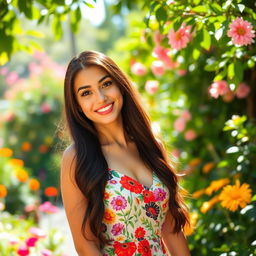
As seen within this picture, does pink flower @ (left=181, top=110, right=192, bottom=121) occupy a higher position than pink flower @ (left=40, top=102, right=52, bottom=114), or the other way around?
pink flower @ (left=40, top=102, right=52, bottom=114)

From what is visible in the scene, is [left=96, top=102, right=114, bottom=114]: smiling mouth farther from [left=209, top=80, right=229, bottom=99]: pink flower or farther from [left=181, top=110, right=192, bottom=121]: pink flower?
[left=181, top=110, right=192, bottom=121]: pink flower

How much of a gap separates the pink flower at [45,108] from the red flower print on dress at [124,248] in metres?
6.85

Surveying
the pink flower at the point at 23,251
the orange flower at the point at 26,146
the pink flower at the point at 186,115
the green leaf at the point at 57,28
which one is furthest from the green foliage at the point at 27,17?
the orange flower at the point at 26,146

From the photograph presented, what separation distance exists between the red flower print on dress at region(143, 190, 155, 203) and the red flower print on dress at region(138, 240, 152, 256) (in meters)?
0.20

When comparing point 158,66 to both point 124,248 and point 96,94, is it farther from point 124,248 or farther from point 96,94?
point 124,248

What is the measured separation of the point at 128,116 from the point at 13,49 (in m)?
1.13

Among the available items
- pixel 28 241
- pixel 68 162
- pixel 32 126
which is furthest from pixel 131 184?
pixel 32 126

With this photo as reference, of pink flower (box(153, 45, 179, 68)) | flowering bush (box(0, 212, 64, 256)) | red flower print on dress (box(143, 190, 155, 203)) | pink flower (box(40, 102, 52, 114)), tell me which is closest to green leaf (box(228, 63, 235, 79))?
red flower print on dress (box(143, 190, 155, 203))

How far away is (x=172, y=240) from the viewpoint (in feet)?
8.50

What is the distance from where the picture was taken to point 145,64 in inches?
173

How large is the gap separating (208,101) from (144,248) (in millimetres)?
2578

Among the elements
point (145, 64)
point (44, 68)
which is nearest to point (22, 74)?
point (44, 68)

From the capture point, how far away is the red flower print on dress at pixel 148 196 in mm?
2318

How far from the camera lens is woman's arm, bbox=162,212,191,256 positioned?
258 centimetres
